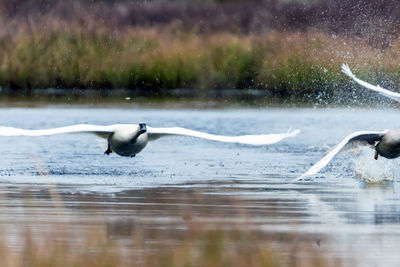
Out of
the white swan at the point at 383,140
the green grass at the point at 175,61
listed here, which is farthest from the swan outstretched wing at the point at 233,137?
the green grass at the point at 175,61

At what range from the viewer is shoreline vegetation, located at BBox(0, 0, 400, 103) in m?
36.5

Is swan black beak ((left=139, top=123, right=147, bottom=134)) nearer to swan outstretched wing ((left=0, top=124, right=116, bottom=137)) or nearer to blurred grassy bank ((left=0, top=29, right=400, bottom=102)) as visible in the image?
swan outstretched wing ((left=0, top=124, right=116, bottom=137))

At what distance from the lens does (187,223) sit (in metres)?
14.7

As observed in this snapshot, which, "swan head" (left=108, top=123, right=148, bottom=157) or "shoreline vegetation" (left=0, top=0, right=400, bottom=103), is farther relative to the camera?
"shoreline vegetation" (left=0, top=0, right=400, bottom=103)

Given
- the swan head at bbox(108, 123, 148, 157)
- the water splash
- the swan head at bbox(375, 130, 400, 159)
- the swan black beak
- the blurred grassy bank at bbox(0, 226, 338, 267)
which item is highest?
the swan black beak

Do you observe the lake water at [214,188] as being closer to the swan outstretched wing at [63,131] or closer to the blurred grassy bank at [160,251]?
the blurred grassy bank at [160,251]

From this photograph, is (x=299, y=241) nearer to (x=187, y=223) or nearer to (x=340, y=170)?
(x=187, y=223)

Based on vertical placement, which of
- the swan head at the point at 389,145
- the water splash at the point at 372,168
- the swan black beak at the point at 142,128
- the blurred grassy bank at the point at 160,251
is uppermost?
the swan black beak at the point at 142,128

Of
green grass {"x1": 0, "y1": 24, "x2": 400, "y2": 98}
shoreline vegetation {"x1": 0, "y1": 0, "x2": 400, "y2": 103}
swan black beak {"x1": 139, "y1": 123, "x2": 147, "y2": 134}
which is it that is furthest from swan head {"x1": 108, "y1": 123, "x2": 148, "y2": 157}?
green grass {"x1": 0, "y1": 24, "x2": 400, "y2": 98}

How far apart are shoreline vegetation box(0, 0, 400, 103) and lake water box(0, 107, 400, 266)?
6463mm

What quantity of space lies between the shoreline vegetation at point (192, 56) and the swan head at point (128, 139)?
54.8 feet

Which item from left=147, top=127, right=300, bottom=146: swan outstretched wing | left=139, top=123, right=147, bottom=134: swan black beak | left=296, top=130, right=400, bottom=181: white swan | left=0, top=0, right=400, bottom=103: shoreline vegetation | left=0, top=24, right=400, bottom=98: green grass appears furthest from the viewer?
left=0, top=24, right=400, bottom=98: green grass

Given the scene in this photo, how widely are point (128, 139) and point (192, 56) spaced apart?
1963 cm

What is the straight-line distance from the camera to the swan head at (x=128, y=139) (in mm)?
18688
